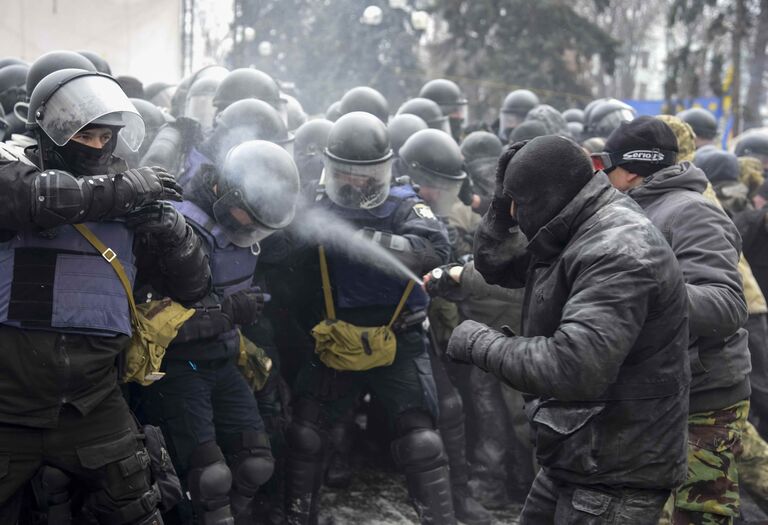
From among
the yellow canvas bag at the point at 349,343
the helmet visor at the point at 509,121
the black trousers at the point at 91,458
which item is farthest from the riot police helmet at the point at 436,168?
the helmet visor at the point at 509,121

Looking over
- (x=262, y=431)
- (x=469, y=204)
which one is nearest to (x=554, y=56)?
(x=469, y=204)

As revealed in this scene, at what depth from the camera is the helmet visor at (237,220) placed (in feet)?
14.4

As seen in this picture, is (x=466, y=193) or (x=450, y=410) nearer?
(x=450, y=410)

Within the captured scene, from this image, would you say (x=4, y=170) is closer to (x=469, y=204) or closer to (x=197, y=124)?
(x=197, y=124)

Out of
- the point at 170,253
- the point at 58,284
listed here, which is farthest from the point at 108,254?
the point at 170,253

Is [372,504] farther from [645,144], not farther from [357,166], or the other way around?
[645,144]

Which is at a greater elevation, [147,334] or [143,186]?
[143,186]

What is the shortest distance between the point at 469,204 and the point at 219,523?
3001 mm

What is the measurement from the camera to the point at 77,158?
3471 millimetres

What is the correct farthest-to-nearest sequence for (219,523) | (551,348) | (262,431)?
(262,431), (219,523), (551,348)

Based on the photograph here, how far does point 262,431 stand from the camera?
4.67 metres

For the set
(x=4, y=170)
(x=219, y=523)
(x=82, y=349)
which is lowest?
(x=219, y=523)

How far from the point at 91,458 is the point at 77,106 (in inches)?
54.8

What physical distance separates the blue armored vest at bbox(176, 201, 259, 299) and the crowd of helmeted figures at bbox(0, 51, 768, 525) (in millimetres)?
11
